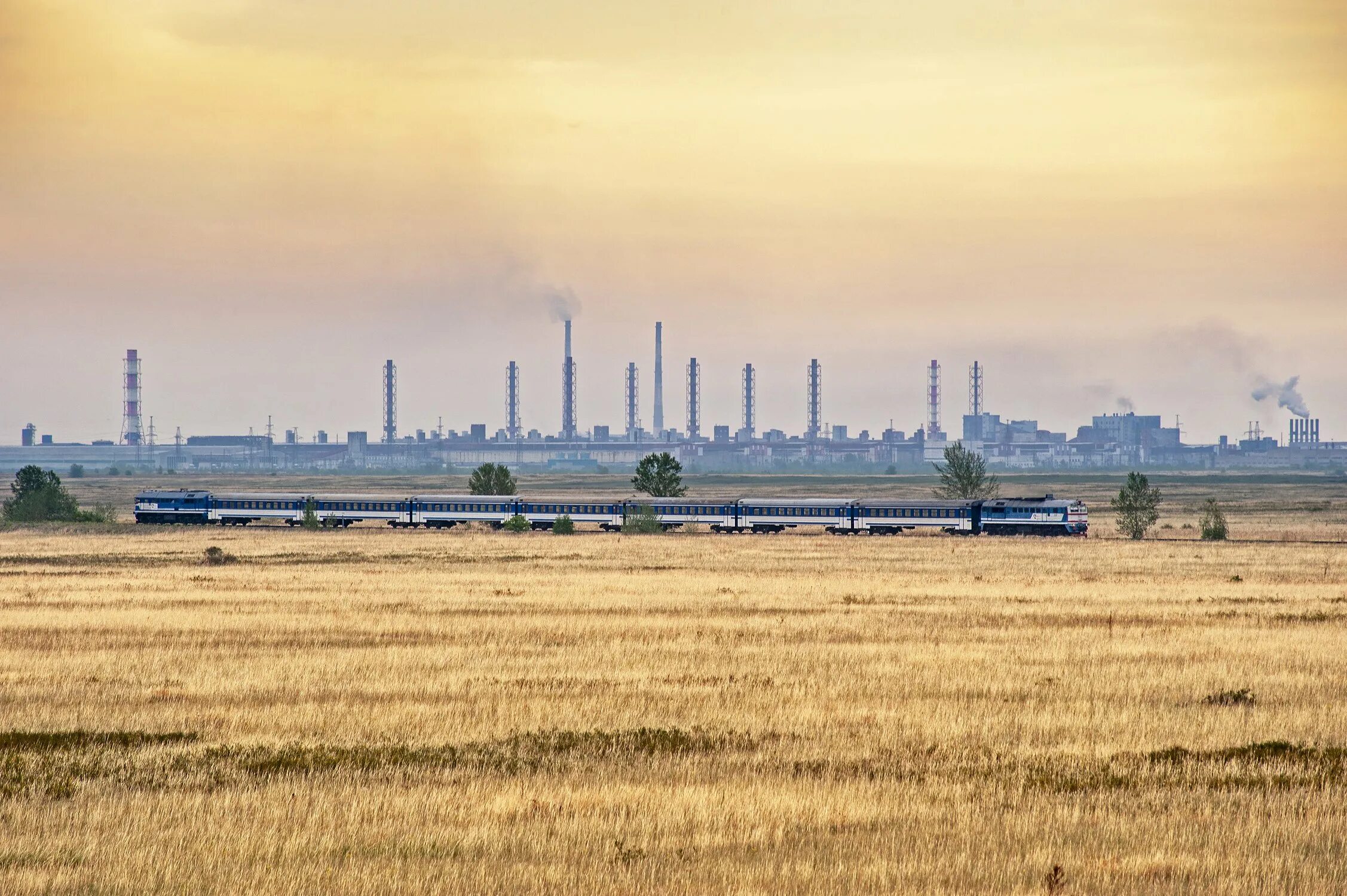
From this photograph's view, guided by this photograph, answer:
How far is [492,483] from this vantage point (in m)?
141

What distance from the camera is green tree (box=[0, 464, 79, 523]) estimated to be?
122312mm

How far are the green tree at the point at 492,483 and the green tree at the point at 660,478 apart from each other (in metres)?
14.6

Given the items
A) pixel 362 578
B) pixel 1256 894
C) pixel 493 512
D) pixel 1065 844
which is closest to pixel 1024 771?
pixel 1065 844

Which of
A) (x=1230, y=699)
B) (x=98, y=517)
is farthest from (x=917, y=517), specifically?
(x=1230, y=699)

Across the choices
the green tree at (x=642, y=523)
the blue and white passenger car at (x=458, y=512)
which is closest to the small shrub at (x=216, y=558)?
the green tree at (x=642, y=523)

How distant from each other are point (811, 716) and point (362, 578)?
38.7 metres

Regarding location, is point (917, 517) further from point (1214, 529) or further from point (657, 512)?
point (1214, 529)

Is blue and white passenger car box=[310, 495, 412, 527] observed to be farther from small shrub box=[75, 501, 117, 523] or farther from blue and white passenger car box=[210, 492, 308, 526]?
small shrub box=[75, 501, 117, 523]

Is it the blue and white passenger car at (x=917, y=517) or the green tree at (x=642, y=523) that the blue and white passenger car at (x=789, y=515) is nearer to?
the blue and white passenger car at (x=917, y=517)

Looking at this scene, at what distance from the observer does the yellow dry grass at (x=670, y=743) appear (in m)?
15.8

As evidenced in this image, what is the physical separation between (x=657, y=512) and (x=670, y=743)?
95.4 meters

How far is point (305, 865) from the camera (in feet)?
51.0

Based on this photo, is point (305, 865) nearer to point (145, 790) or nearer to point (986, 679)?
point (145, 790)

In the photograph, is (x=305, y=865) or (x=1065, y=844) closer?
(x=305, y=865)
